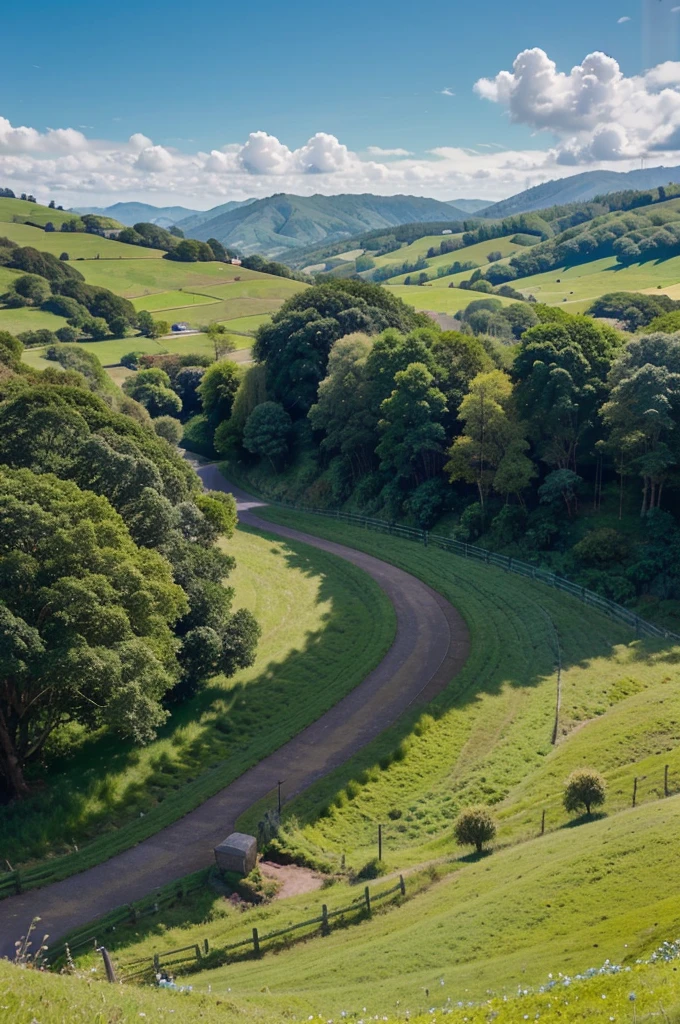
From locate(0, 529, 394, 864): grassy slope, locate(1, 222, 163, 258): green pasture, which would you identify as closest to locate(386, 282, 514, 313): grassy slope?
locate(1, 222, 163, 258): green pasture

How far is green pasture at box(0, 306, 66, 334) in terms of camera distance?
122375 mm

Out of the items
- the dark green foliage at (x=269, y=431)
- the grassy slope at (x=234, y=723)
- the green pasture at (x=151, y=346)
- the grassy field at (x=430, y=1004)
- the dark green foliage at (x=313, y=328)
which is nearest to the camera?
the grassy field at (x=430, y=1004)

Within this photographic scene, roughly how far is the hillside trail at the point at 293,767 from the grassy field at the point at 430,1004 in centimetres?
841

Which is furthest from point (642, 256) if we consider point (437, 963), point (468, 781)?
point (437, 963)

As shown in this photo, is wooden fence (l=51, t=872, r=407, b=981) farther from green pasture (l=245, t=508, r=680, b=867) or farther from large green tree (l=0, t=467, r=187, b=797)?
large green tree (l=0, t=467, r=187, b=797)

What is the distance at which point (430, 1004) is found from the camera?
48.1ft

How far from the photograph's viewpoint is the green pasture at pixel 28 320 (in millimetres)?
122375

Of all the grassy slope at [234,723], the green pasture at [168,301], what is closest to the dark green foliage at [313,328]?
the grassy slope at [234,723]

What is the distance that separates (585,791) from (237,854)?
10.8m

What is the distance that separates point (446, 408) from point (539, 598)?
20.4m

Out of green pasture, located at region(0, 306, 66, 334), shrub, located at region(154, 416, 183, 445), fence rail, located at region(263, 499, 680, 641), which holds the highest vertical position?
green pasture, located at region(0, 306, 66, 334)

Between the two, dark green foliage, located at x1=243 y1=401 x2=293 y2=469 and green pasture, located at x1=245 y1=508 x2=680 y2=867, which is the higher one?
dark green foliage, located at x1=243 y1=401 x2=293 y2=469

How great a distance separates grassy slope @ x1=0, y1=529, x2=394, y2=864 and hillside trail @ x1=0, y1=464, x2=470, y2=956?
2.28ft

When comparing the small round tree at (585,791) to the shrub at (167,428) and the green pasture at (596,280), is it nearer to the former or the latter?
the shrub at (167,428)
